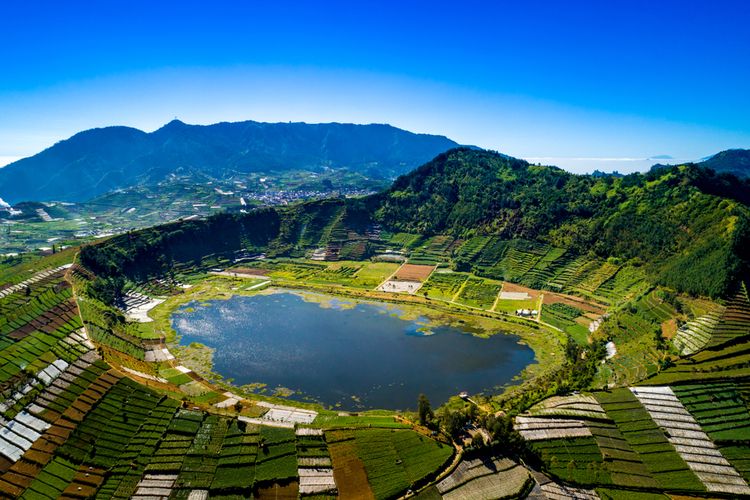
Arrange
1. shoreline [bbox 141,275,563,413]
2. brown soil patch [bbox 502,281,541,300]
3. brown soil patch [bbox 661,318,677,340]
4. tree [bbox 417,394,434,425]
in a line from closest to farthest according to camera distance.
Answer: tree [bbox 417,394,434,425] → shoreline [bbox 141,275,563,413] → brown soil patch [bbox 661,318,677,340] → brown soil patch [bbox 502,281,541,300]

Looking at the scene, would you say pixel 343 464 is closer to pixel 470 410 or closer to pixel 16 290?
pixel 470 410

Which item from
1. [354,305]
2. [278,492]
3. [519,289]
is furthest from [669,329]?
[278,492]

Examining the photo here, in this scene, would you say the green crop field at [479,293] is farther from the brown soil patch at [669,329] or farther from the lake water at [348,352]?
the brown soil patch at [669,329]

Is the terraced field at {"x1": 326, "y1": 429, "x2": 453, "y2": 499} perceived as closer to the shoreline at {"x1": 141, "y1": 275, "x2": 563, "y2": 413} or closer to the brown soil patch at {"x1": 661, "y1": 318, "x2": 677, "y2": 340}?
the shoreline at {"x1": 141, "y1": 275, "x2": 563, "y2": 413}

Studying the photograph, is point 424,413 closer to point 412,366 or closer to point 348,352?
point 412,366

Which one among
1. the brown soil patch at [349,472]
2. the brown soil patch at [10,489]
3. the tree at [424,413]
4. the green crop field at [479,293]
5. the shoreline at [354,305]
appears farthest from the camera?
the green crop field at [479,293]

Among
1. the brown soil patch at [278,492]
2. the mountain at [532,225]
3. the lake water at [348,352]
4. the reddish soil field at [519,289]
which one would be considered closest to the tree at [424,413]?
the lake water at [348,352]

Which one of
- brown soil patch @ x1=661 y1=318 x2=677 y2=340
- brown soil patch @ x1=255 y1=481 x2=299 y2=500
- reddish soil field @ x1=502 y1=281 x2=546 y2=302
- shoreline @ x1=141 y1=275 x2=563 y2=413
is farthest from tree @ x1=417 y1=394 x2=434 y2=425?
Result: reddish soil field @ x1=502 y1=281 x2=546 y2=302
